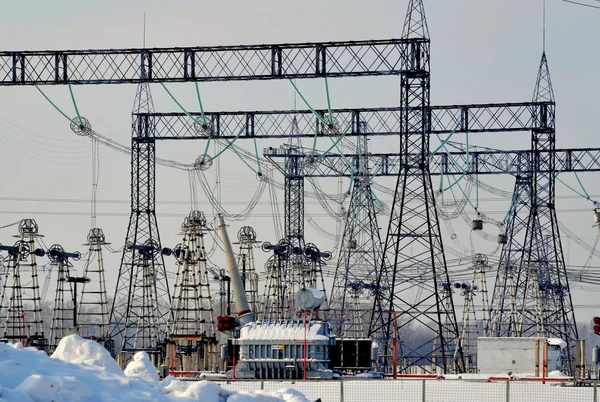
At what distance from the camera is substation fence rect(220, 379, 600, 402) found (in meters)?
34.9

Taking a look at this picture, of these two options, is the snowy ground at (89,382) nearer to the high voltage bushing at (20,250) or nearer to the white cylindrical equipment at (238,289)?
the white cylindrical equipment at (238,289)

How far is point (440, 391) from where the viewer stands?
36.3 metres

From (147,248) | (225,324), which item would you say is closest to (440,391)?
(225,324)

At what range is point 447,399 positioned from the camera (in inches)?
1403

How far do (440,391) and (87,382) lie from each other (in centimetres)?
1673

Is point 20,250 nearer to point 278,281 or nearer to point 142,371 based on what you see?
point 278,281

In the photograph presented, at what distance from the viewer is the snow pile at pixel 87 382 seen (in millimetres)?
20058

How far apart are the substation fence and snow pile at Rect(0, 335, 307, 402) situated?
35.5 ft

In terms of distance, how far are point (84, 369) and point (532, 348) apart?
29.0 m

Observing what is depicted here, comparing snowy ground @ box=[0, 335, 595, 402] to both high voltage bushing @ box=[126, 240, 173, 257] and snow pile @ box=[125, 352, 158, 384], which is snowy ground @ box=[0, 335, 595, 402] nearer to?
snow pile @ box=[125, 352, 158, 384]

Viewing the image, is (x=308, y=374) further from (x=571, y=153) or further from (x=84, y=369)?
(x=571, y=153)

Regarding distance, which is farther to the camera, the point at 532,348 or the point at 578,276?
the point at 578,276

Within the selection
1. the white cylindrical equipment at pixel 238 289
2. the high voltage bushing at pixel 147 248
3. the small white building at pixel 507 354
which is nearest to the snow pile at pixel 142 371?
the white cylindrical equipment at pixel 238 289

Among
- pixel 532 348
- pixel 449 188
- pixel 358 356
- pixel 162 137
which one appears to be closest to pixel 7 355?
pixel 358 356
